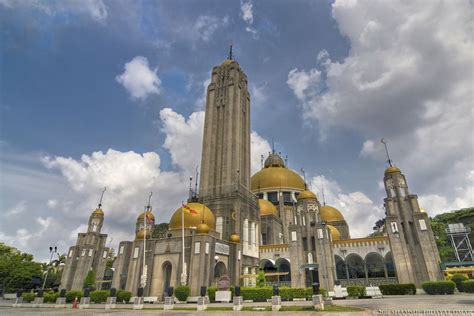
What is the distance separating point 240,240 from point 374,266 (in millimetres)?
23306

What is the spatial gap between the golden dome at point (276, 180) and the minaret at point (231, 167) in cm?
1445

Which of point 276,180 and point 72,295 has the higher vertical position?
point 276,180

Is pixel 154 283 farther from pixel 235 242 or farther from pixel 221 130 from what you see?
pixel 221 130

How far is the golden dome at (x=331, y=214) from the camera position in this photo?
57375 mm

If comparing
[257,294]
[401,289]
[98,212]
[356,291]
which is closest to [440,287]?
[401,289]

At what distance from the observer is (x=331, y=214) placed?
5812cm

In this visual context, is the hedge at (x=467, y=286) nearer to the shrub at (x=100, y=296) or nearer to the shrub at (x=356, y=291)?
the shrub at (x=356, y=291)

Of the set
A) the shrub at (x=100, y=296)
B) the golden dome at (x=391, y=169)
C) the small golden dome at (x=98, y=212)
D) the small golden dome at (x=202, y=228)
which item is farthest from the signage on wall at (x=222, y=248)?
the small golden dome at (x=98, y=212)

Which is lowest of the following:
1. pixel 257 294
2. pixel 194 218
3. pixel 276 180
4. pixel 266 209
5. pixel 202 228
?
pixel 257 294

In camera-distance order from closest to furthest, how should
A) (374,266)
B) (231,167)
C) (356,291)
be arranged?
(356,291) → (231,167) → (374,266)

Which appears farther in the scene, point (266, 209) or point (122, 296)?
point (266, 209)

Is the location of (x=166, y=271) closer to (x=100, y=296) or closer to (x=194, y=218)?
(x=194, y=218)

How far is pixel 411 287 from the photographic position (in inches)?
1147

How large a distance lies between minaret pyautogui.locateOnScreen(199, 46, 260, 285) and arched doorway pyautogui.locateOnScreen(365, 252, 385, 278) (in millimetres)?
17770
